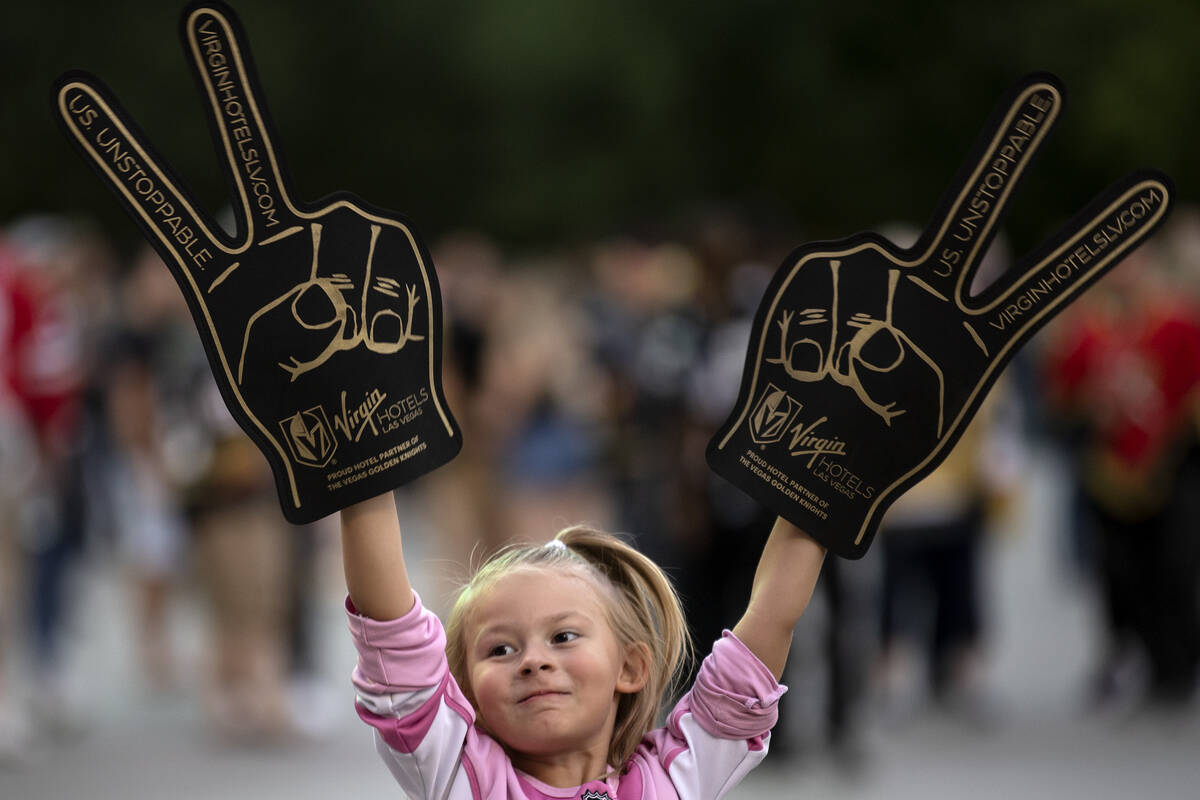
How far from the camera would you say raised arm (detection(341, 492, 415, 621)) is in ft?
6.57

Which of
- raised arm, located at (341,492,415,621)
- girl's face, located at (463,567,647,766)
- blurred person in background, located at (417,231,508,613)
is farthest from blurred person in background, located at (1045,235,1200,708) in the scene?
raised arm, located at (341,492,415,621)

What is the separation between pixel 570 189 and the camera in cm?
3080

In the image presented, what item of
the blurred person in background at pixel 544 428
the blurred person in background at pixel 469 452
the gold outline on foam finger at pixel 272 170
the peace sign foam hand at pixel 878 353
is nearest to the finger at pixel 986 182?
the peace sign foam hand at pixel 878 353

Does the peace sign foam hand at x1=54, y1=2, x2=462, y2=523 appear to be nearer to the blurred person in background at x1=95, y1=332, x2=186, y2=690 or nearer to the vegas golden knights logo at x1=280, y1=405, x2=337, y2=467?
the vegas golden knights logo at x1=280, y1=405, x2=337, y2=467

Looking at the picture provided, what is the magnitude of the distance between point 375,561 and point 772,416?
58cm

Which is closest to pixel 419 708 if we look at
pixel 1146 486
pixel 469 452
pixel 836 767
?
pixel 836 767

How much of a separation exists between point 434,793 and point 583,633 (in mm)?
287

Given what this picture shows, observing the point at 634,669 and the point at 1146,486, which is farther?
the point at 1146,486

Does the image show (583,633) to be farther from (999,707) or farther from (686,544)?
(999,707)

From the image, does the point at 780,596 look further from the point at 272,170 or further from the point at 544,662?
the point at 272,170

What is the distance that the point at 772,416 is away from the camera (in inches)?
86.4

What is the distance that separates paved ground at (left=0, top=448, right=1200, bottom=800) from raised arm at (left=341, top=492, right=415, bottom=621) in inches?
159

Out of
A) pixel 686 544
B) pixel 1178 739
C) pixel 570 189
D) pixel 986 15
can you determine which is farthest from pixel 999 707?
pixel 570 189

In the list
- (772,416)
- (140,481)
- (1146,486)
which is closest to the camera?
(772,416)
